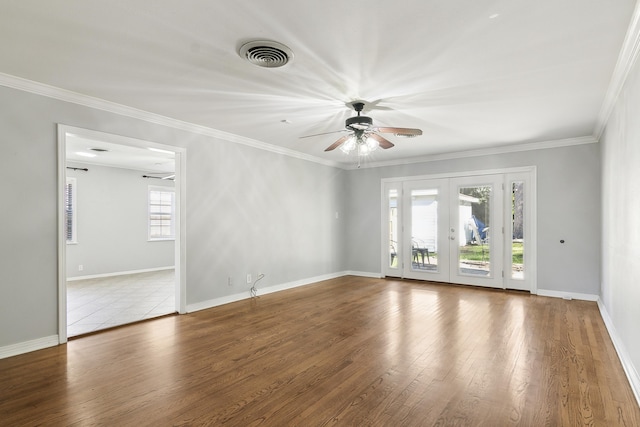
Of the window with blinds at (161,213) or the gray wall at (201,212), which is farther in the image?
the window with blinds at (161,213)

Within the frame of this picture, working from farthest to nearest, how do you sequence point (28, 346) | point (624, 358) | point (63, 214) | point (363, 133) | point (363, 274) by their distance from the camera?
point (363, 274) < point (363, 133) < point (63, 214) < point (28, 346) < point (624, 358)

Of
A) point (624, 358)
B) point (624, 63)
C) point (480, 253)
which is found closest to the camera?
point (624, 63)

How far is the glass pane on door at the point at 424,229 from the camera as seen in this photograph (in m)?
6.75

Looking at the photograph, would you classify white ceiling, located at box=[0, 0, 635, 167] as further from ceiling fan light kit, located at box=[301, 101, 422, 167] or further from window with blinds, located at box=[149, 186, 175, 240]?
window with blinds, located at box=[149, 186, 175, 240]

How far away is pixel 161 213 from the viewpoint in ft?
29.6

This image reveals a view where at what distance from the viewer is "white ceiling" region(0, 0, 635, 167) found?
→ 6.98ft

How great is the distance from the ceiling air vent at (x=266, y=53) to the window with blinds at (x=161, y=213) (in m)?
7.22

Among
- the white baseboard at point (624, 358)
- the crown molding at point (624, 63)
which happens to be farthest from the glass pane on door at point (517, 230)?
the crown molding at point (624, 63)

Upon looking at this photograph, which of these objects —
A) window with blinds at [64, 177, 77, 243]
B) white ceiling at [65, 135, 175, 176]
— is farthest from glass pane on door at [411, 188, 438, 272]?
window with blinds at [64, 177, 77, 243]

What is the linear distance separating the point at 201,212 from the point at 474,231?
15.9ft

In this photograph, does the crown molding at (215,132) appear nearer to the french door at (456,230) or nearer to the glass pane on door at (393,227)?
the french door at (456,230)

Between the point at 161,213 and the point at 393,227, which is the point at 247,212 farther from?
the point at 161,213

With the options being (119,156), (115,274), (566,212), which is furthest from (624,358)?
(115,274)

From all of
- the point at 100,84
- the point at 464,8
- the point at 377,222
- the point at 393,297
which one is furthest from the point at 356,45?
the point at 377,222
